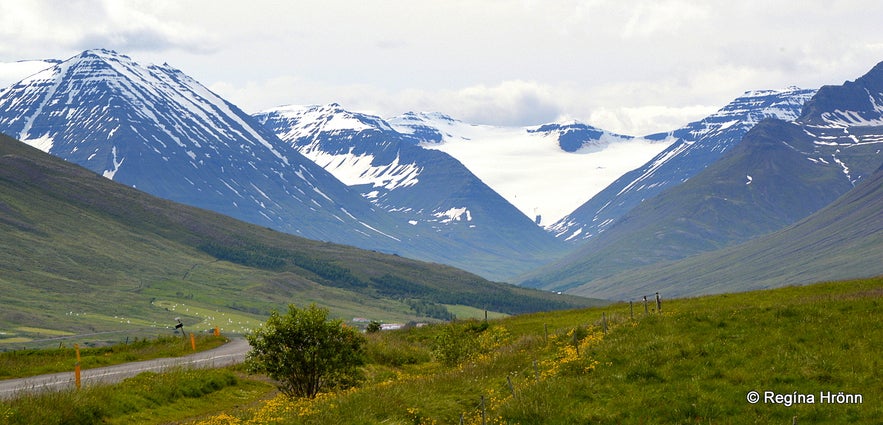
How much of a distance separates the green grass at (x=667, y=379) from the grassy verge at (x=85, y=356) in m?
18.3

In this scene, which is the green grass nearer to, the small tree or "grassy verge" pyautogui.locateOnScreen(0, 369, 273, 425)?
the small tree

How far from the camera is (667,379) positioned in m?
34.9

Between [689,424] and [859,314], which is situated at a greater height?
[859,314]

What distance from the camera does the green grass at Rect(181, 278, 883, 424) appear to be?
103 feet

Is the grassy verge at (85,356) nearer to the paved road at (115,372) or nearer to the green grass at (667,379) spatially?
the paved road at (115,372)

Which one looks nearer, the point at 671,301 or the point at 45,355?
the point at 45,355

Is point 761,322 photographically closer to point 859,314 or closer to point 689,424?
point 859,314

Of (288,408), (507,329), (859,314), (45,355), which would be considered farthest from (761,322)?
(45,355)

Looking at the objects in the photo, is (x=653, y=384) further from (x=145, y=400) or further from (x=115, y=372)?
(x=115, y=372)

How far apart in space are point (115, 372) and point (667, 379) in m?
31.5

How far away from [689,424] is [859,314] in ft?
51.3

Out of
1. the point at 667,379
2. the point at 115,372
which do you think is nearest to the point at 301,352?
the point at 115,372

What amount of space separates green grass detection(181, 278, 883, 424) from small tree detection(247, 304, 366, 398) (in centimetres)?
216

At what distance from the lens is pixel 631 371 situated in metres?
36.2
